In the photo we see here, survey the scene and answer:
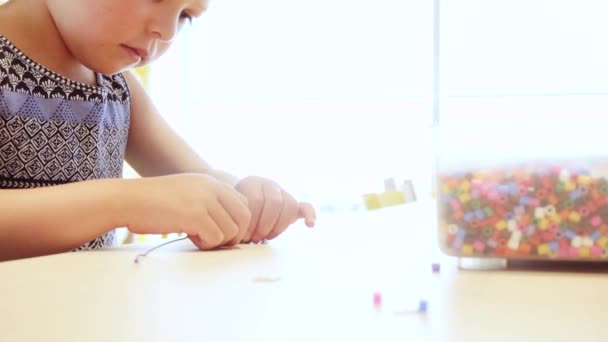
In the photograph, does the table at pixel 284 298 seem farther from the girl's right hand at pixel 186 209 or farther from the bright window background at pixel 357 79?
the bright window background at pixel 357 79

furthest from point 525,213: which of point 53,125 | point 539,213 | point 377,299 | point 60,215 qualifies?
point 53,125

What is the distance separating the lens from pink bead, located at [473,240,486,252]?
0.53m

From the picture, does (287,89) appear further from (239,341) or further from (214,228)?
(239,341)

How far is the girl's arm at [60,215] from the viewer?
0.61 m

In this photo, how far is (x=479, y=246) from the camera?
20.8 inches

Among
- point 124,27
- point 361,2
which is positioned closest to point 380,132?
point 361,2

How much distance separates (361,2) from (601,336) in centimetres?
259

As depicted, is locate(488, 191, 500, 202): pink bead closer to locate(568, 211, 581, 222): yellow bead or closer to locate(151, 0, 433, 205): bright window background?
locate(568, 211, 581, 222): yellow bead

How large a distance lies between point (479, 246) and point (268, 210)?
25cm

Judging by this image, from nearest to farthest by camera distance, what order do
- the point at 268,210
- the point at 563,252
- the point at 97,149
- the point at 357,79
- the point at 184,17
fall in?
the point at 563,252 → the point at 268,210 → the point at 184,17 → the point at 97,149 → the point at 357,79

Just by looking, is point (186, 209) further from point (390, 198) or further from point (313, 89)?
point (313, 89)

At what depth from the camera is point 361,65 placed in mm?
2799

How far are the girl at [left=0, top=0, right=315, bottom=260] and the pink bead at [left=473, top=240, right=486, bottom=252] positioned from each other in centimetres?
21

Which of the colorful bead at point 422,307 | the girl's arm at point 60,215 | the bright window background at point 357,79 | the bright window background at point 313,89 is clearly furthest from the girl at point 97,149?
the bright window background at point 313,89
